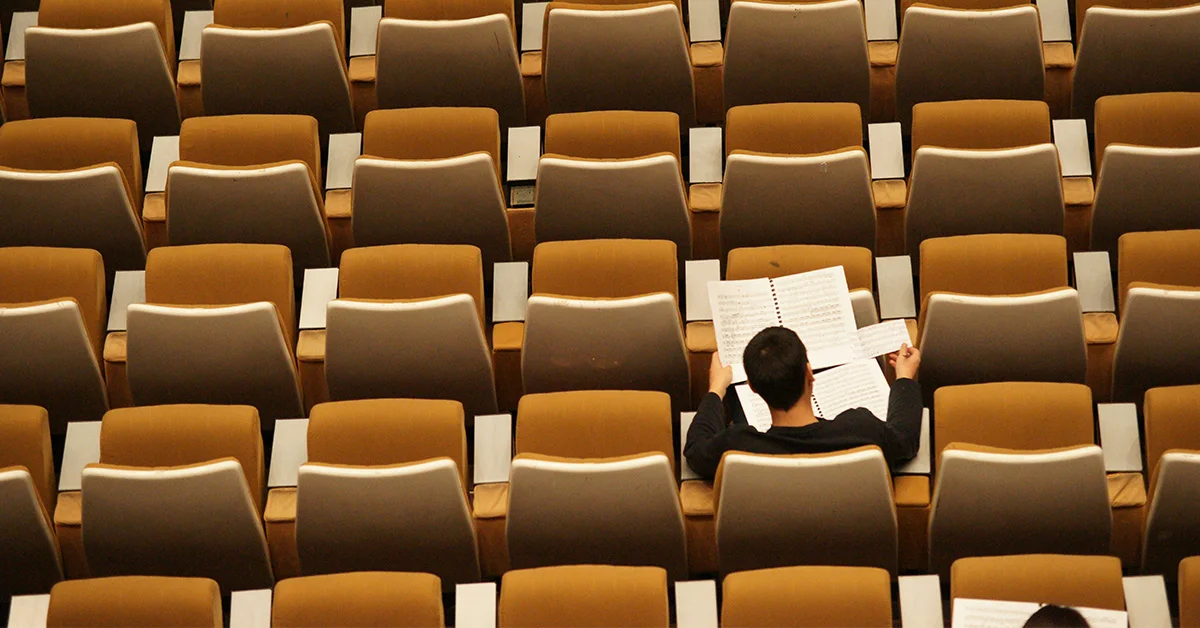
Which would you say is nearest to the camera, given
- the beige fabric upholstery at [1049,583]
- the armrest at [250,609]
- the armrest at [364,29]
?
the beige fabric upholstery at [1049,583]

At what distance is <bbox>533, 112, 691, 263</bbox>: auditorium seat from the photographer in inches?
48.4

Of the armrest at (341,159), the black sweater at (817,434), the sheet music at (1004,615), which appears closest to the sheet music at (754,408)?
the black sweater at (817,434)

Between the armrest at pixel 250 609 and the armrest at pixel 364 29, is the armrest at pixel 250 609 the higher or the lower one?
the lower one

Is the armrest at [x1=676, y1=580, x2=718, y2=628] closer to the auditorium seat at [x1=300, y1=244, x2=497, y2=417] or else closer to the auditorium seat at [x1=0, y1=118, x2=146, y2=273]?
the auditorium seat at [x1=300, y1=244, x2=497, y2=417]

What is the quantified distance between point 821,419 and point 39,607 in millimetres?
566

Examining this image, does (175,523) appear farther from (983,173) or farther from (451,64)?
(983,173)

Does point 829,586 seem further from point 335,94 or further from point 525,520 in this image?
point 335,94

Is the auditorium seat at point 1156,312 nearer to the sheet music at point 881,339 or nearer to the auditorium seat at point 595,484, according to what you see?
the sheet music at point 881,339

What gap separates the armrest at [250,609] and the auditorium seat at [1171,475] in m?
0.61

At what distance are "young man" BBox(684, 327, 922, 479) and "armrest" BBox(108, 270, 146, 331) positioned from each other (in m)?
0.50

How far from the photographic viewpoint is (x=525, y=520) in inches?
40.3

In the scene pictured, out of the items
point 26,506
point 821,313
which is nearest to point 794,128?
point 821,313

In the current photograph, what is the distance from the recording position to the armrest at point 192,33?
1.51 m

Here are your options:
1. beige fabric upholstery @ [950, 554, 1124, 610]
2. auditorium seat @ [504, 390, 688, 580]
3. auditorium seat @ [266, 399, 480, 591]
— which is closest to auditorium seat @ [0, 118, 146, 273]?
auditorium seat @ [266, 399, 480, 591]
